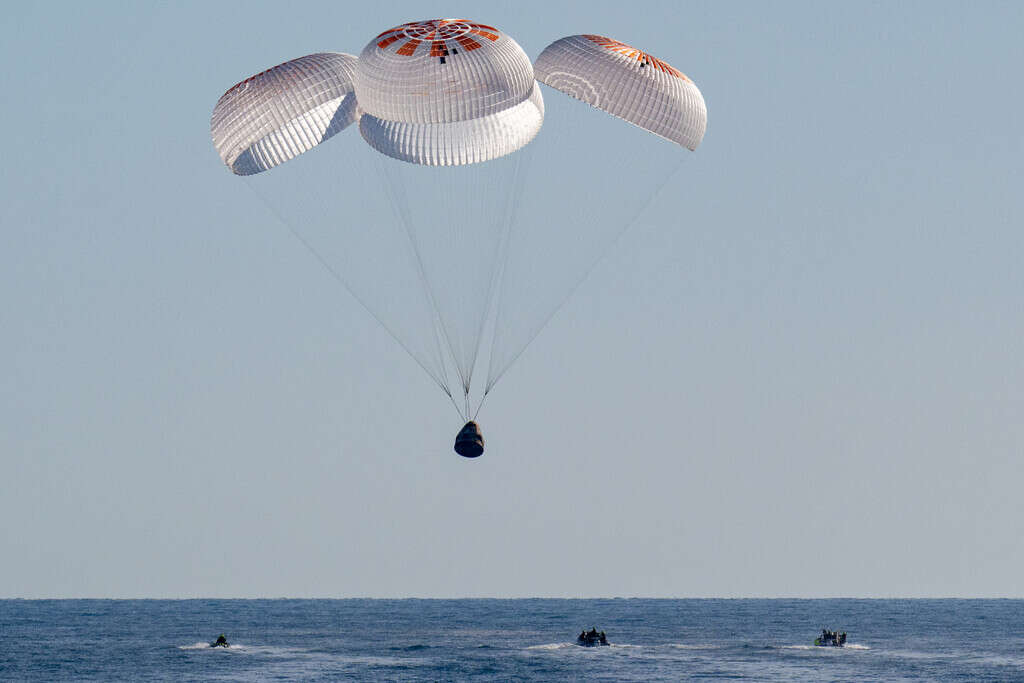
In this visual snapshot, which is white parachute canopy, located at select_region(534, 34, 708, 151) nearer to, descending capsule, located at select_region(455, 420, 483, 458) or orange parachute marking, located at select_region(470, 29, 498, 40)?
orange parachute marking, located at select_region(470, 29, 498, 40)

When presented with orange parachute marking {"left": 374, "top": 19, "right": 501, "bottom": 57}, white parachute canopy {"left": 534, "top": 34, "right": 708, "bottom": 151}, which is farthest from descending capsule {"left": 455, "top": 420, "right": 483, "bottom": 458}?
orange parachute marking {"left": 374, "top": 19, "right": 501, "bottom": 57}

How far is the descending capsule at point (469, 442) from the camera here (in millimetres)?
32938

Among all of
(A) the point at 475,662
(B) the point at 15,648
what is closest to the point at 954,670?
(A) the point at 475,662

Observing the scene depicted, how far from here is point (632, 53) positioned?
32.3 m

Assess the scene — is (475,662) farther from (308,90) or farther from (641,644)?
(308,90)

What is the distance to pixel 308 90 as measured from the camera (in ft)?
105

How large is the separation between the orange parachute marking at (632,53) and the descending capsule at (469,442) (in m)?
8.36

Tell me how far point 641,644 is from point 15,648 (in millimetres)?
29795

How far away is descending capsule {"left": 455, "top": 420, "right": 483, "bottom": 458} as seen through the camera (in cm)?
3294

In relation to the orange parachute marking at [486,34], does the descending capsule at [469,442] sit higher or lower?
lower

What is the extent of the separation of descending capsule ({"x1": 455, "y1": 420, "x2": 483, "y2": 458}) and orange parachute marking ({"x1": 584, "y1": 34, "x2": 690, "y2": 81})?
8.36m

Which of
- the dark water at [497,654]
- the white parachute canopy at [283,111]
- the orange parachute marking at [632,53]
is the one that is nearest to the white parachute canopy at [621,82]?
the orange parachute marking at [632,53]

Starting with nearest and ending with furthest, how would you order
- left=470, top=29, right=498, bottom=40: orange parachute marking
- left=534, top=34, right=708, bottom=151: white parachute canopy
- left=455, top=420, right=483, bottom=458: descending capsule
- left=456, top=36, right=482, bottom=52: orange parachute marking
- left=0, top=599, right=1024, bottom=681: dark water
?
1. left=456, top=36, right=482, bottom=52: orange parachute marking
2. left=470, top=29, right=498, bottom=40: orange parachute marking
3. left=534, top=34, right=708, bottom=151: white parachute canopy
4. left=455, top=420, right=483, bottom=458: descending capsule
5. left=0, top=599, right=1024, bottom=681: dark water

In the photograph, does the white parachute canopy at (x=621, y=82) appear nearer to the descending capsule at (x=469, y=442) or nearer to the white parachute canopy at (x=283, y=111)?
the white parachute canopy at (x=283, y=111)
